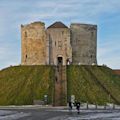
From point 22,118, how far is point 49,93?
1236 inches

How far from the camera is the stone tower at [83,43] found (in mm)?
95562

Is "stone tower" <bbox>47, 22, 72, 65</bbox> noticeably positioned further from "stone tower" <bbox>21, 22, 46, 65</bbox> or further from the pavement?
the pavement

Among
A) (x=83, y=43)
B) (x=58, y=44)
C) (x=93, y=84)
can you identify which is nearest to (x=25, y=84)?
(x=93, y=84)

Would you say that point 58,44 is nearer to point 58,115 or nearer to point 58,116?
point 58,115

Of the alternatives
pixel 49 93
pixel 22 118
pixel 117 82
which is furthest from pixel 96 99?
pixel 22 118

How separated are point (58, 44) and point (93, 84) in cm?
1273

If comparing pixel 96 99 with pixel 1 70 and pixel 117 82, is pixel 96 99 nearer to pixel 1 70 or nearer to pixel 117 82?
pixel 117 82

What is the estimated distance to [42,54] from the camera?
95.0 meters

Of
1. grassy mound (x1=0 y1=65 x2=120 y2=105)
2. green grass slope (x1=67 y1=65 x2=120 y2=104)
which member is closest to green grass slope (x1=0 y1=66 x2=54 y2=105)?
grassy mound (x1=0 y1=65 x2=120 y2=105)

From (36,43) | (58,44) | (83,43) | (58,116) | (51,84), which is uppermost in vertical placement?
(83,43)

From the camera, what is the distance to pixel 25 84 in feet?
277

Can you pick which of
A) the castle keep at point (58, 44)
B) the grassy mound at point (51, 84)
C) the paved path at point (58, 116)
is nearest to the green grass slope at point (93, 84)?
the grassy mound at point (51, 84)

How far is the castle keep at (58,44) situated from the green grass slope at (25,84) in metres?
3.23

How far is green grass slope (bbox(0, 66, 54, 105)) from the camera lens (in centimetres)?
7825
